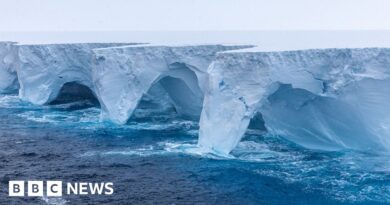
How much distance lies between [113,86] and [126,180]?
8.28 m

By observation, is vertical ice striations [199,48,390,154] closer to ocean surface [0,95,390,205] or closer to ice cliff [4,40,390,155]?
ice cliff [4,40,390,155]

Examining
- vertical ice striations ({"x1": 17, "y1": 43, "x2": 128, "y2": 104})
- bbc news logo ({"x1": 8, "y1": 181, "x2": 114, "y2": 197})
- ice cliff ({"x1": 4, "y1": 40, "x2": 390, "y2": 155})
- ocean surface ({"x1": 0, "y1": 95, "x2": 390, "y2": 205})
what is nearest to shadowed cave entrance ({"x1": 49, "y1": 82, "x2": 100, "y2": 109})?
vertical ice striations ({"x1": 17, "y1": 43, "x2": 128, "y2": 104})

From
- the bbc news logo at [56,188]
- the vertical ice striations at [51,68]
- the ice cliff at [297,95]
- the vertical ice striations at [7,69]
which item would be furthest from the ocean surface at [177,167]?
the vertical ice striations at [7,69]

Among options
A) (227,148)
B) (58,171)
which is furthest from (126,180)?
(227,148)

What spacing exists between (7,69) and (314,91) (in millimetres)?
22867

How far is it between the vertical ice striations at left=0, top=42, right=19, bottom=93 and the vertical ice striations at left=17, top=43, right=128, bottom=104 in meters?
4.99

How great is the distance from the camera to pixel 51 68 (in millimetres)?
25141

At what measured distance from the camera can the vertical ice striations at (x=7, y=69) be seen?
31.1 meters

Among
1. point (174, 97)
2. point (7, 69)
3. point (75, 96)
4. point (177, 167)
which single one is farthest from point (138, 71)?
point (7, 69)

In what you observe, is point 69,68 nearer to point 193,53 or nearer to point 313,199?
point 193,53

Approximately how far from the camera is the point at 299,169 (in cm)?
1421

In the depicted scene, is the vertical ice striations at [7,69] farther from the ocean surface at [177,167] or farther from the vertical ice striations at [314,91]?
the vertical ice striations at [314,91]

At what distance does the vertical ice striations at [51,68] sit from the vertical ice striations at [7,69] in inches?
197

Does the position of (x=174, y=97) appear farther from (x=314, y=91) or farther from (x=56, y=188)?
(x=56, y=188)
